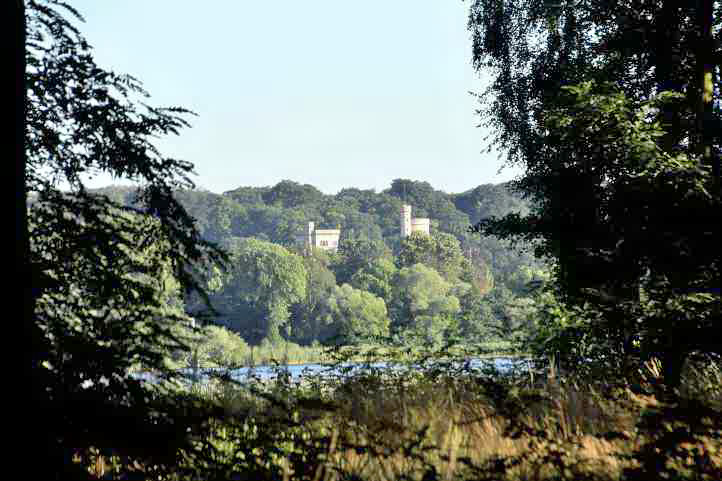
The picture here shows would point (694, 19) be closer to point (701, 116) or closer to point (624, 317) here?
point (701, 116)

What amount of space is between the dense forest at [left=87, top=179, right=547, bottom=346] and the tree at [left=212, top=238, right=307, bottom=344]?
0.41 ft

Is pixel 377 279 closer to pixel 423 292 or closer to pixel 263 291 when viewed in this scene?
pixel 423 292

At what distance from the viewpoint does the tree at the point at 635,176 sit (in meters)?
9.38

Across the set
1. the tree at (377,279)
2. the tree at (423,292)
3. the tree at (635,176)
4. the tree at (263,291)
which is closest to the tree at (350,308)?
the tree at (423,292)

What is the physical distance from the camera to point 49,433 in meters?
4.30

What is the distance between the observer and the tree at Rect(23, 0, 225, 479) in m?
4.85

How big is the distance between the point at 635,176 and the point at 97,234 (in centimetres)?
682

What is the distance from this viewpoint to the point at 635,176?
9922mm

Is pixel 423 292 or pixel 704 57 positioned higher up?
pixel 704 57

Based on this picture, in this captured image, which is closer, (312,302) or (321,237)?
(312,302)

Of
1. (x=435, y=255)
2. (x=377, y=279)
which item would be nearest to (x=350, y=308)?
(x=377, y=279)

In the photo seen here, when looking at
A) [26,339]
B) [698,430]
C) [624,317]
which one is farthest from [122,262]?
[624,317]

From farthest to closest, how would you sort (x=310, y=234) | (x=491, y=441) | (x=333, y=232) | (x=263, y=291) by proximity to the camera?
(x=310, y=234) → (x=333, y=232) → (x=263, y=291) → (x=491, y=441)

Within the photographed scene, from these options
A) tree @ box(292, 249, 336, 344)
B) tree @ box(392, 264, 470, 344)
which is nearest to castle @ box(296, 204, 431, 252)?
tree @ box(292, 249, 336, 344)
